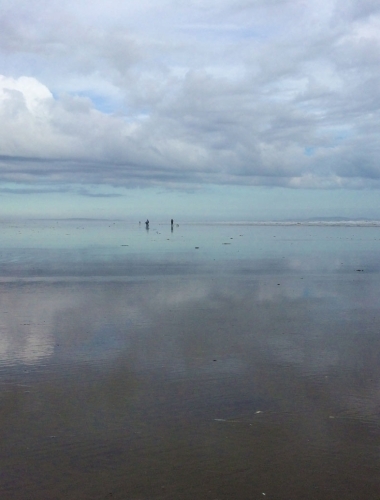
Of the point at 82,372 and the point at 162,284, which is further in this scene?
the point at 162,284

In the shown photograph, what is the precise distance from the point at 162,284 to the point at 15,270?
8.79 meters

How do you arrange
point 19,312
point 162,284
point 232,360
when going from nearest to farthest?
1. point 232,360
2. point 19,312
3. point 162,284

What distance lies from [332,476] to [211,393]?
112 inches

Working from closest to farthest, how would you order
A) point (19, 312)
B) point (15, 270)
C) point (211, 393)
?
point (211, 393) < point (19, 312) < point (15, 270)

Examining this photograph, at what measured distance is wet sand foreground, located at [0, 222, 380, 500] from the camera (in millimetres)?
5895

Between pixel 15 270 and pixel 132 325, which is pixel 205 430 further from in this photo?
pixel 15 270

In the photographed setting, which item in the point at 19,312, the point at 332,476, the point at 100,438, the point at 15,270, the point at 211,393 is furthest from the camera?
the point at 15,270

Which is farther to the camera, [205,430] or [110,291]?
[110,291]

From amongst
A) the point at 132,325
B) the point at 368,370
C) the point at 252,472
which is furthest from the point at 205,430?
the point at 132,325

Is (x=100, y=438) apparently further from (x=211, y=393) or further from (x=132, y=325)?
(x=132, y=325)

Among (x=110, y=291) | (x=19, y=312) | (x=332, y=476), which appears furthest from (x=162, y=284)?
(x=332, y=476)

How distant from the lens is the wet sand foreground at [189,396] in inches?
232

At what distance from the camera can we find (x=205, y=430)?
7.07 m

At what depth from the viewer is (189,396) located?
27.2 feet
